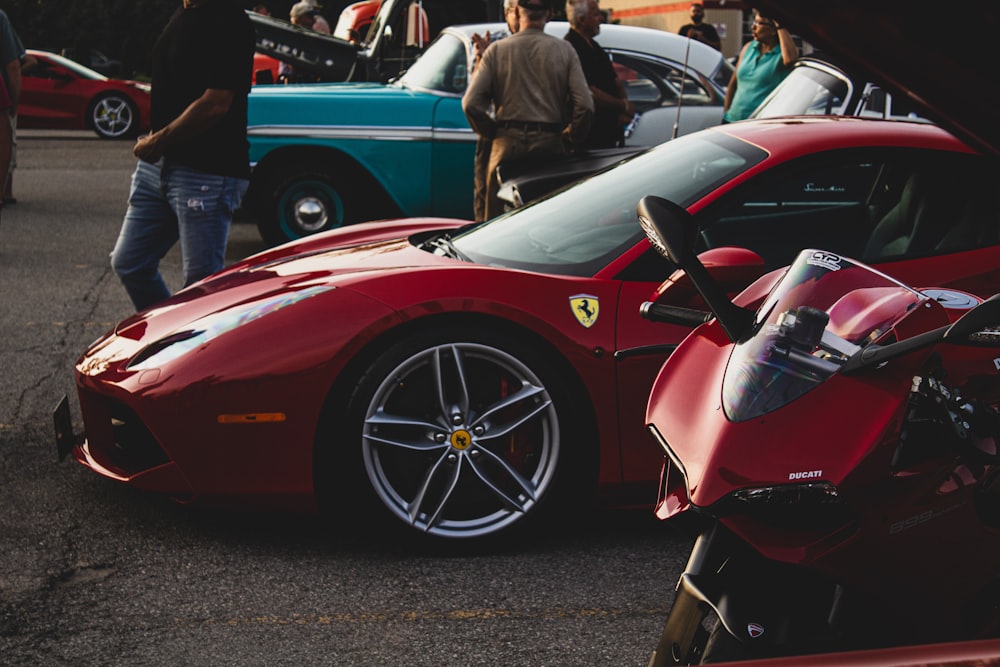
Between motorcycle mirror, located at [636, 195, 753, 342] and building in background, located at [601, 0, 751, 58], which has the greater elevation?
motorcycle mirror, located at [636, 195, 753, 342]

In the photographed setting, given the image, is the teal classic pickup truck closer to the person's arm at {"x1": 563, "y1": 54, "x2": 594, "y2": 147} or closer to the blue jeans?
the person's arm at {"x1": 563, "y1": 54, "x2": 594, "y2": 147}

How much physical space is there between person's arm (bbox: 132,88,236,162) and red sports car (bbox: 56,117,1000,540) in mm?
1370

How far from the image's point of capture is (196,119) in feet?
17.5

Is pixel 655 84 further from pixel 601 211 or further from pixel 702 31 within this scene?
pixel 702 31

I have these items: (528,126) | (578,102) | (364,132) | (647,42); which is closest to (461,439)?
(528,126)

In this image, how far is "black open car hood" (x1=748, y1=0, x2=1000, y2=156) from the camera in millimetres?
1139

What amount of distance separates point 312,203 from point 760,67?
135 inches

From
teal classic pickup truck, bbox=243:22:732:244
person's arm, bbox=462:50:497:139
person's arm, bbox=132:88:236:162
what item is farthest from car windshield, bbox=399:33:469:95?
person's arm, bbox=132:88:236:162

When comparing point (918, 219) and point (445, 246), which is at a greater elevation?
point (918, 219)

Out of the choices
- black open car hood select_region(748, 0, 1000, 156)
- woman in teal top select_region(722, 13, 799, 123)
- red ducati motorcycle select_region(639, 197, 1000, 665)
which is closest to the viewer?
black open car hood select_region(748, 0, 1000, 156)

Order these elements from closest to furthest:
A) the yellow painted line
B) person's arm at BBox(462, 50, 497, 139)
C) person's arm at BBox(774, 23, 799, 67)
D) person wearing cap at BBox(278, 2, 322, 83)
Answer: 1. the yellow painted line
2. person's arm at BBox(462, 50, 497, 139)
3. person's arm at BBox(774, 23, 799, 67)
4. person wearing cap at BBox(278, 2, 322, 83)

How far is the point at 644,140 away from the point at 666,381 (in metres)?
7.73

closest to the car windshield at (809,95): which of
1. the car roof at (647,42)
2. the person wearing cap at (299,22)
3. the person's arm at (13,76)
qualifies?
the car roof at (647,42)

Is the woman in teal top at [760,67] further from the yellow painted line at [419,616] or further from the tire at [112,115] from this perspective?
the tire at [112,115]
